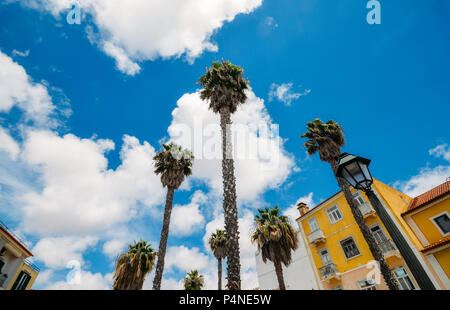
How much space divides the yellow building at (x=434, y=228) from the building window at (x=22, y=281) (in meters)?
38.8

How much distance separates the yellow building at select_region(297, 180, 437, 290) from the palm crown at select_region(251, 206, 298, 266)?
231 inches

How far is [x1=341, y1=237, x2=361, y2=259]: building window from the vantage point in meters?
20.4

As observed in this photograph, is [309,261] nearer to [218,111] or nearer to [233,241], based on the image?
[233,241]

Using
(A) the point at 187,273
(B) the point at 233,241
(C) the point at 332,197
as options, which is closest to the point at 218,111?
(B) the point at 233,241

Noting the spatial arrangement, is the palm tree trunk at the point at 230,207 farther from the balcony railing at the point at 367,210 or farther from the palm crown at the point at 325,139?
the balcony railing at the point at 367,210

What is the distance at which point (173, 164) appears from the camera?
23641mm

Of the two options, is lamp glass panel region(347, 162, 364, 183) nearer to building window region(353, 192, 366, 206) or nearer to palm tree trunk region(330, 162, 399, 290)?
palm tree trunk region(330, 162, 399, 290)

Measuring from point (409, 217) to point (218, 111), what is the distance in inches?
747

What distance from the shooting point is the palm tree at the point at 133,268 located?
2088cm

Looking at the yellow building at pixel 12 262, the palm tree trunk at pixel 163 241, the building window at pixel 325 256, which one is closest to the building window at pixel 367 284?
the building window at pixel 325 256

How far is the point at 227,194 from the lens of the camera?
12.6 meters

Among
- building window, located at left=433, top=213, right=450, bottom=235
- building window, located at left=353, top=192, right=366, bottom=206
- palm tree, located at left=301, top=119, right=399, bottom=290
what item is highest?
palm tree, located at left=301, top=119, right=399, bottom=290

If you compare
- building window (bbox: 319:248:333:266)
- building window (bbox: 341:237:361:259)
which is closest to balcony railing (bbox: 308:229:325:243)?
building window (bbox: 319:248:333:266)

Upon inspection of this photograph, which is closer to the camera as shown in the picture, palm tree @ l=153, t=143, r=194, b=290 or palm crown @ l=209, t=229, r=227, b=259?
palm tree @ l=153, t=143, r=194, b=290
